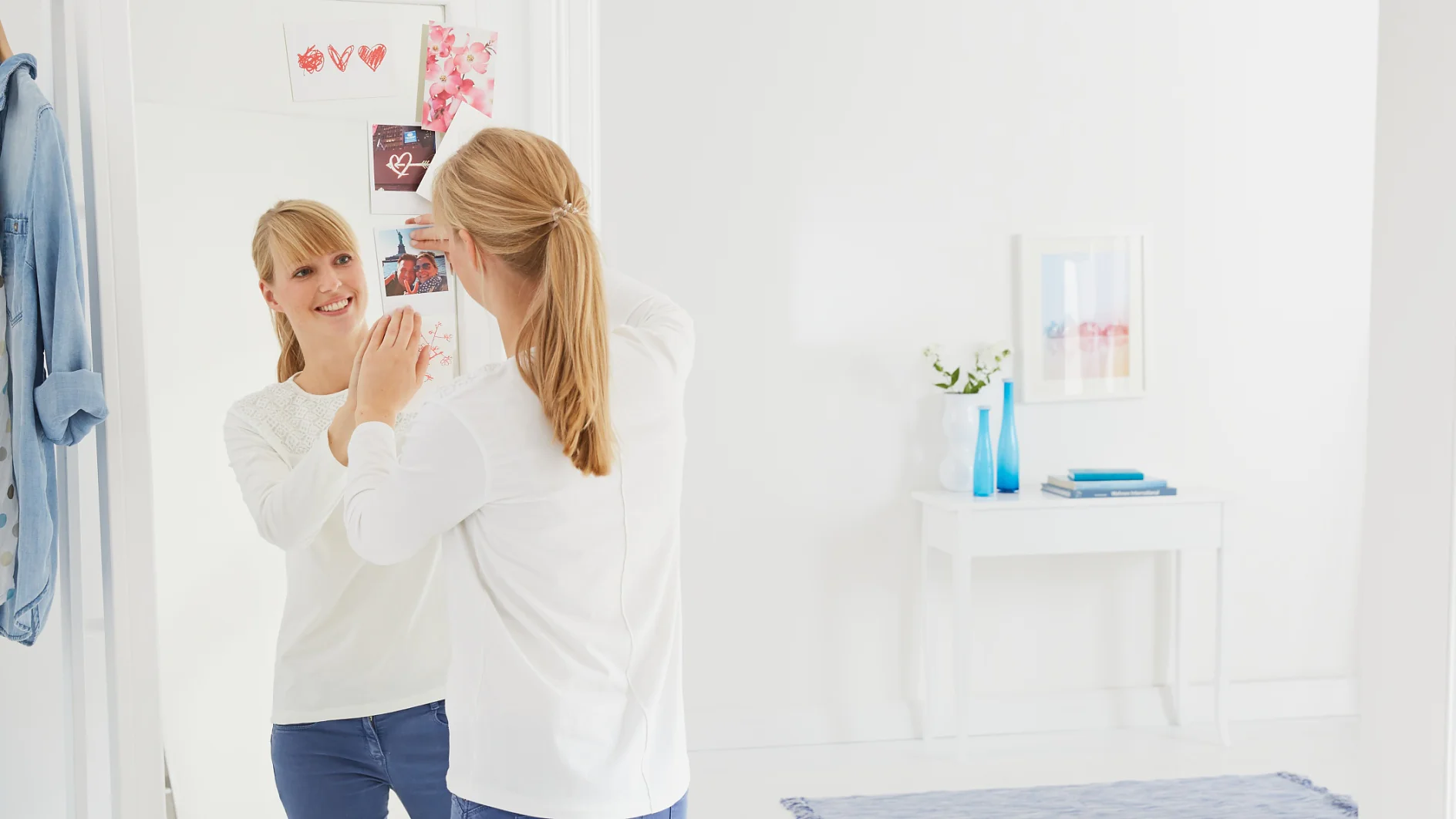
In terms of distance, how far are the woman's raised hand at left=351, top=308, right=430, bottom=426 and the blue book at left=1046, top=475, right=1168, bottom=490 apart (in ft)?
7.61

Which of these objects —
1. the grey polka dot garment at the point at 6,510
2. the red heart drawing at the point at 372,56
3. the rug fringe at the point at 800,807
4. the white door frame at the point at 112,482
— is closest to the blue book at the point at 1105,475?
the rug fringe at the point at 800,807

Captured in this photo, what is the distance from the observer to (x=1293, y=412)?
12.8 ft

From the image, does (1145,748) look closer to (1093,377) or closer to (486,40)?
(1093,377)

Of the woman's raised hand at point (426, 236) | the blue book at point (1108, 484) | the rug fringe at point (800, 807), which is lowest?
the rug fringe at point (800, 807)

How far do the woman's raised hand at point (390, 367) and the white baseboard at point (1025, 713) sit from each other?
86.1 inches

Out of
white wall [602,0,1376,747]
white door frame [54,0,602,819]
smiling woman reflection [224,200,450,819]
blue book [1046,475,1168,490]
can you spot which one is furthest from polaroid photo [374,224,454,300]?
blue book [1046,475,1168,490]

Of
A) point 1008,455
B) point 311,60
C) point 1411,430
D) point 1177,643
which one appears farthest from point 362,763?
point 1177,643

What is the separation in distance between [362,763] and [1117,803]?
90.2 inches

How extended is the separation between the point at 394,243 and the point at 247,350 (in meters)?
0.30

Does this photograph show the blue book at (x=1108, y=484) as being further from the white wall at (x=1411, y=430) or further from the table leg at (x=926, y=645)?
the white wall at (x=1411, y=430)

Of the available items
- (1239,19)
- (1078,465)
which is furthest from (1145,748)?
(1239,19)

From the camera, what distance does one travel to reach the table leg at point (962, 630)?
338 cm

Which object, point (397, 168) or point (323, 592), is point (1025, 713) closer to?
point (323, 592)

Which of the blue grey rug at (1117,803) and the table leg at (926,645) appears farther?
the table leg at (926,645)
